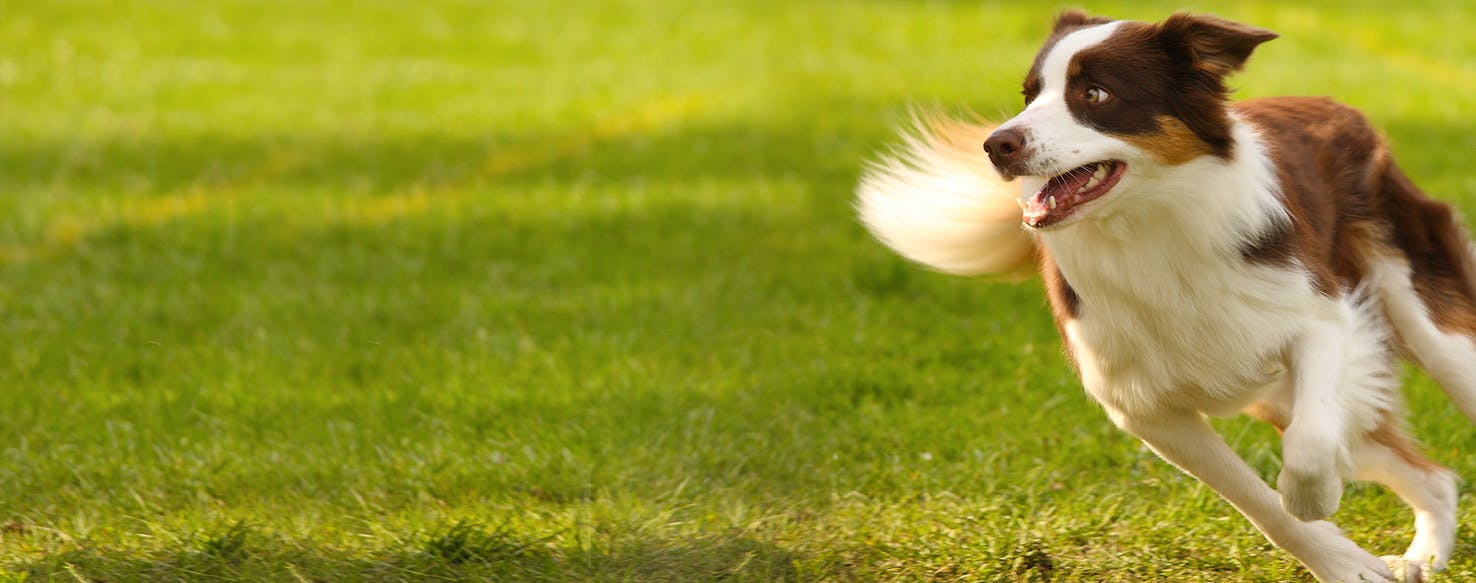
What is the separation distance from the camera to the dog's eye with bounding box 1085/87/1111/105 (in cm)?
429

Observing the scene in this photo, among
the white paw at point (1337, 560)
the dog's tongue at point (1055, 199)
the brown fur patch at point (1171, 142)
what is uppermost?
the brown fur patch at point (1171, 142)

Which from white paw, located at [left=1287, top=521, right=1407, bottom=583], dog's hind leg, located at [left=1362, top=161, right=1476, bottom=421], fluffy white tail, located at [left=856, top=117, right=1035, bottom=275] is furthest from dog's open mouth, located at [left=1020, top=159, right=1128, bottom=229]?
white paw, located at [left=1287, top=521, right=1407, bottom=583]

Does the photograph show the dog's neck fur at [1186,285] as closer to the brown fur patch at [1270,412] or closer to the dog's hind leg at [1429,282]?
the brown fur patch at [1270,412]

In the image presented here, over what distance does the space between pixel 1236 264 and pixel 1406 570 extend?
1.20 metres

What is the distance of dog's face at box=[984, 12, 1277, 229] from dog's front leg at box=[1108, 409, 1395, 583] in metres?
0.80

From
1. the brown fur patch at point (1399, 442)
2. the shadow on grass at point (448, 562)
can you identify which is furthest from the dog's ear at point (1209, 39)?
the shadow on grass at point (448, 562)

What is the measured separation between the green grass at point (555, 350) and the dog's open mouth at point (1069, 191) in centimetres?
137

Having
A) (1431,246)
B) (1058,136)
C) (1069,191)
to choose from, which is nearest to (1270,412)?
(1431,246)

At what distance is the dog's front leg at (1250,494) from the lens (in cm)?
479

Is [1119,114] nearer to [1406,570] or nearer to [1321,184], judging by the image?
[1321,184]

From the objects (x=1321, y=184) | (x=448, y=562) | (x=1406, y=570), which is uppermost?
(x=1321, y=184)

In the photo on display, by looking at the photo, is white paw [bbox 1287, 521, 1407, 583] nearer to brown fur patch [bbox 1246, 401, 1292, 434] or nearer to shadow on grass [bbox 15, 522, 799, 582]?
brown fur patch [bbox 1246, 401, 1292, 434]

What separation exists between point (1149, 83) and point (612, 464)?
269cm

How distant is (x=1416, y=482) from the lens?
5137 mm
